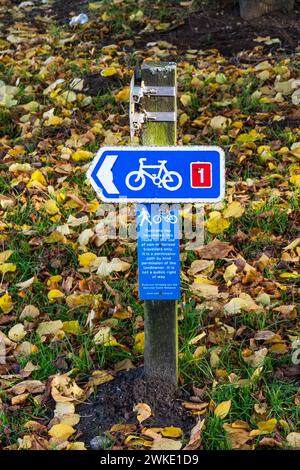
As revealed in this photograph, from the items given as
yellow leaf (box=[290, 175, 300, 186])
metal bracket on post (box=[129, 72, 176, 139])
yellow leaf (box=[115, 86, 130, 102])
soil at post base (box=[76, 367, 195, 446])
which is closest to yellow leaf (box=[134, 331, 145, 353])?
soil at post base (box=[76, 367, 195, 446])

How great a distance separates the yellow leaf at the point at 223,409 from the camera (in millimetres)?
2648

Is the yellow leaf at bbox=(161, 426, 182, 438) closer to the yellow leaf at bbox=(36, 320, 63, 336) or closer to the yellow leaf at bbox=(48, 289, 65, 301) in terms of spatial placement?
the yellow leaf at bbox=(36, 320, 63, 336)

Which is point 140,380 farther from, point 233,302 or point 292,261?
point 292,261

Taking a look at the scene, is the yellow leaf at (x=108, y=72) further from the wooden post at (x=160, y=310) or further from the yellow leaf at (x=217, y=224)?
the wooden post at (x=160, y=310)

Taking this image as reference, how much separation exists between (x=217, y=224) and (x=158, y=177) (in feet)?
4.38

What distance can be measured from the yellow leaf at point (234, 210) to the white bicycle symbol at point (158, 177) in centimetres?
137

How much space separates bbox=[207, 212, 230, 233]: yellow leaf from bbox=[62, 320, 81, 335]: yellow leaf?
0.89 meters

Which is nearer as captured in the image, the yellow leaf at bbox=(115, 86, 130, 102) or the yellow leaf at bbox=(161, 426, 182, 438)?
the yellow leaf at bbox=(161, 426, 182, 438)

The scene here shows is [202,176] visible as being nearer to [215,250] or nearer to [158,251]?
[158,251]

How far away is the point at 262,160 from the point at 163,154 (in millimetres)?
1964

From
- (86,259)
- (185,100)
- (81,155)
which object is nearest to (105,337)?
(86,259)

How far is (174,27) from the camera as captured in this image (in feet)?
20.8

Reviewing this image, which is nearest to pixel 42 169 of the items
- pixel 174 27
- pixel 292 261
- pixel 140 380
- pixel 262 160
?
pixel 262 160

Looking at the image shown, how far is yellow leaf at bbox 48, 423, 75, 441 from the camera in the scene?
8.64 ft
